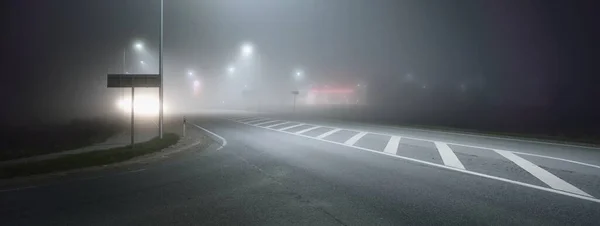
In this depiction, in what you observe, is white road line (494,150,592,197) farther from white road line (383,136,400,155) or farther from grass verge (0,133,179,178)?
grass verge (0,133,179,178)

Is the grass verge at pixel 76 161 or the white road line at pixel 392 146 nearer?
the grass verge at pixel 76 161

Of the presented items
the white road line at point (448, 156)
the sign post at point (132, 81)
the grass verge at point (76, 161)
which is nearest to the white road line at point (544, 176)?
the white road line at point (448, 156)

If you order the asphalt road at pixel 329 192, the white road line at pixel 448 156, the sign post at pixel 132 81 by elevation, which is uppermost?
the sign post at pixel 132 81

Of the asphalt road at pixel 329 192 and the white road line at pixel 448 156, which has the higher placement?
the white road line at pixel 448 156

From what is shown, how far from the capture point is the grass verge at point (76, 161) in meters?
7.57

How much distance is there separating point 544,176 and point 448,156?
8.64ft

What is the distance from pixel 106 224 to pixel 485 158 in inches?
368

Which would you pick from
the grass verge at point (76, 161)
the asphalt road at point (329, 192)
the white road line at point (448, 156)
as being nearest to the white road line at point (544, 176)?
the asphalt road at point (329, 192)

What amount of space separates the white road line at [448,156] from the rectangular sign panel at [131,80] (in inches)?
435

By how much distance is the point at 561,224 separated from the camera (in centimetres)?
413

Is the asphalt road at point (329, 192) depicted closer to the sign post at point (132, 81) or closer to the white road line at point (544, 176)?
the white road line at point (544, 176)

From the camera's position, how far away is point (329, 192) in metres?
5.68

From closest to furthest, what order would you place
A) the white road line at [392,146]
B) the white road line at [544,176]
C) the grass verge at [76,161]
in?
the white road line at [544,176] → the grass verge at [76,161] → the white road line at [392,146]

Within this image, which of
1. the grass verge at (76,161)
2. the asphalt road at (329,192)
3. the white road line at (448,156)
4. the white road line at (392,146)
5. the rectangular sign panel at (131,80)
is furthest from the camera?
the rectangular sign panel at (131,80)
